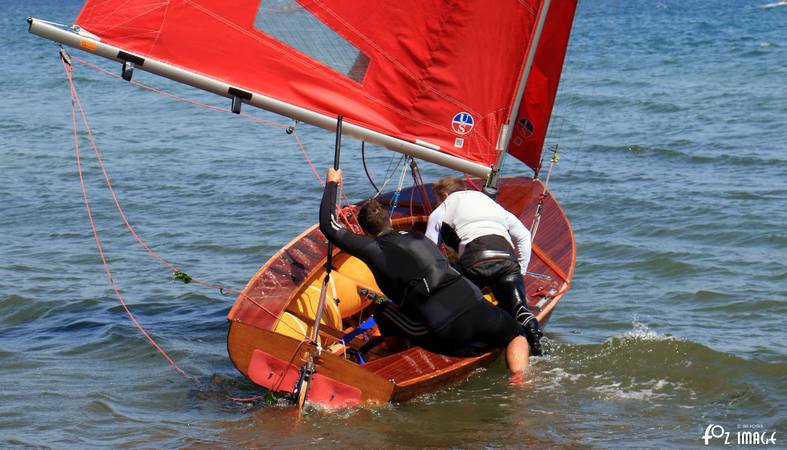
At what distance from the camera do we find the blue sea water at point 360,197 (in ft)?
20.0

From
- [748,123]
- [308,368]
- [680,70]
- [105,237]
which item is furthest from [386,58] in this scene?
[680,70]

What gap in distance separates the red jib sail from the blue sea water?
172cm

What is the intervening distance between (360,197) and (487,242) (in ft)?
18.5

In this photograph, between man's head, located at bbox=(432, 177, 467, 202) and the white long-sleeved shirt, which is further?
man's head, located at bbox=(432, 177, 467, 202)

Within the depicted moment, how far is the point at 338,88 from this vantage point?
21.6 feet

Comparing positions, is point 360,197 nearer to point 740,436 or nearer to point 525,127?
point 525,127

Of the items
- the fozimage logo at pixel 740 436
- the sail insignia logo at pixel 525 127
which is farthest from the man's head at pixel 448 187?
the fozimage logo at pixel 740 436

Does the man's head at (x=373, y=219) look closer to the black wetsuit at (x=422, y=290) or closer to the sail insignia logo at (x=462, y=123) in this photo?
the black wetsuit at (x=422, y=290)

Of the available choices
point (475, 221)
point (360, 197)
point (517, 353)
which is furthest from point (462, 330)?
point (360, 197)

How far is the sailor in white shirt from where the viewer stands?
6672 millimetres

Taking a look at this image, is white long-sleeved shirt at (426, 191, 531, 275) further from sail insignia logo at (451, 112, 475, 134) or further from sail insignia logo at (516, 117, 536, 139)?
sail insignia logo at (516, 117, 536, 139)

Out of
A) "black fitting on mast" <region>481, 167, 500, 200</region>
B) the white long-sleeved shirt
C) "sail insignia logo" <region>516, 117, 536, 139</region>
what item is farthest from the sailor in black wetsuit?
"sail insignia logo" <region>516, 117, 536, 139</region>

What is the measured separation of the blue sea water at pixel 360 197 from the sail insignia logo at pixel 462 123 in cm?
156

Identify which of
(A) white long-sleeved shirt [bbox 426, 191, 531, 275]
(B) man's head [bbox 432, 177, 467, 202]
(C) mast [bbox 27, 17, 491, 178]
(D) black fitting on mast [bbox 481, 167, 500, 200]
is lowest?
(A) white long-sleeved shirt [bbox 426, 191, 531, 275]
